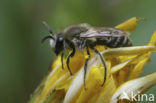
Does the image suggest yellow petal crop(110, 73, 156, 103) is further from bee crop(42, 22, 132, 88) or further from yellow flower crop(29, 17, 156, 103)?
bee crop(42, 22, 132, 88)

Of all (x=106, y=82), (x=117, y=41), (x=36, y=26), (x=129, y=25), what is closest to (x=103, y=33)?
(x=117, y=41)

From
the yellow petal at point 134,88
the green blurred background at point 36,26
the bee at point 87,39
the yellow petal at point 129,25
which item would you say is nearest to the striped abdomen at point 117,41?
the bee at point 87,39

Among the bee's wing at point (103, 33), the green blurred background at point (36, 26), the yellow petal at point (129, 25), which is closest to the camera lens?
the bee's wing at point (103, 33)

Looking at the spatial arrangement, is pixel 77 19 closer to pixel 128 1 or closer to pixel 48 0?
pixel 48 0

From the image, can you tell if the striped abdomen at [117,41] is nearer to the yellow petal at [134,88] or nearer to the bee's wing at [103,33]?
the bee's wing at [103,33]

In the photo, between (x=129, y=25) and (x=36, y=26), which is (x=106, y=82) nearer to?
(x=129, y=25)

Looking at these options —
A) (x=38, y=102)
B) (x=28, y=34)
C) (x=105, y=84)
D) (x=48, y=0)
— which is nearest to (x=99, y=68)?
(x=105, y=84)
